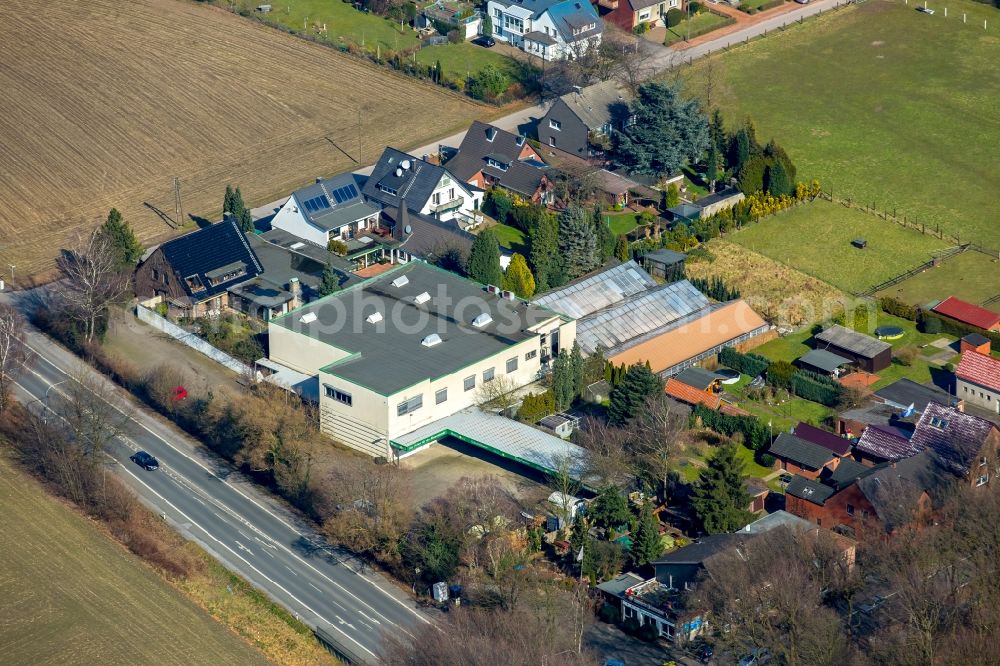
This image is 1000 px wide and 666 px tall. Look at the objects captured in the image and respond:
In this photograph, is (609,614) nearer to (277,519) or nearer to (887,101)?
(277,519)

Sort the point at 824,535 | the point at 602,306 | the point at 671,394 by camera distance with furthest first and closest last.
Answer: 1. the point at 602,306
2. the point at 671,394
3. the point at 824,535

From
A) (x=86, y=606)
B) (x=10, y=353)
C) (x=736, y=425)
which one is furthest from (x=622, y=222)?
(x=86, y=606)

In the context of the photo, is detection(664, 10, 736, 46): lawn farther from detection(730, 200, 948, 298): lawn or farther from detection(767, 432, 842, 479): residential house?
detection(767, 432, 842, 479): residential house

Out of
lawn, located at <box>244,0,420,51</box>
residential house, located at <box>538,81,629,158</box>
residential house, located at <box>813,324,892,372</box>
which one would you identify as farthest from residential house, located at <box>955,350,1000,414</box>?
lawn, located at <box>244,0,420,51</box>

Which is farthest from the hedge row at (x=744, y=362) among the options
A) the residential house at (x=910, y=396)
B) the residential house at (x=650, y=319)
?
the residential house at (x=910, y=396)

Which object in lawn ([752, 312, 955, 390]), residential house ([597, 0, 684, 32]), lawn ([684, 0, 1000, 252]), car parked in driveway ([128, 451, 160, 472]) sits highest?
residential house ([597, 0, 684, 32])

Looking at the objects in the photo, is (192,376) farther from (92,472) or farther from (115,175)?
(115,175)

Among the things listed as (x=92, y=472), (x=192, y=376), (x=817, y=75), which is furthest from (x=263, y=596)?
(x=817, y=75)
